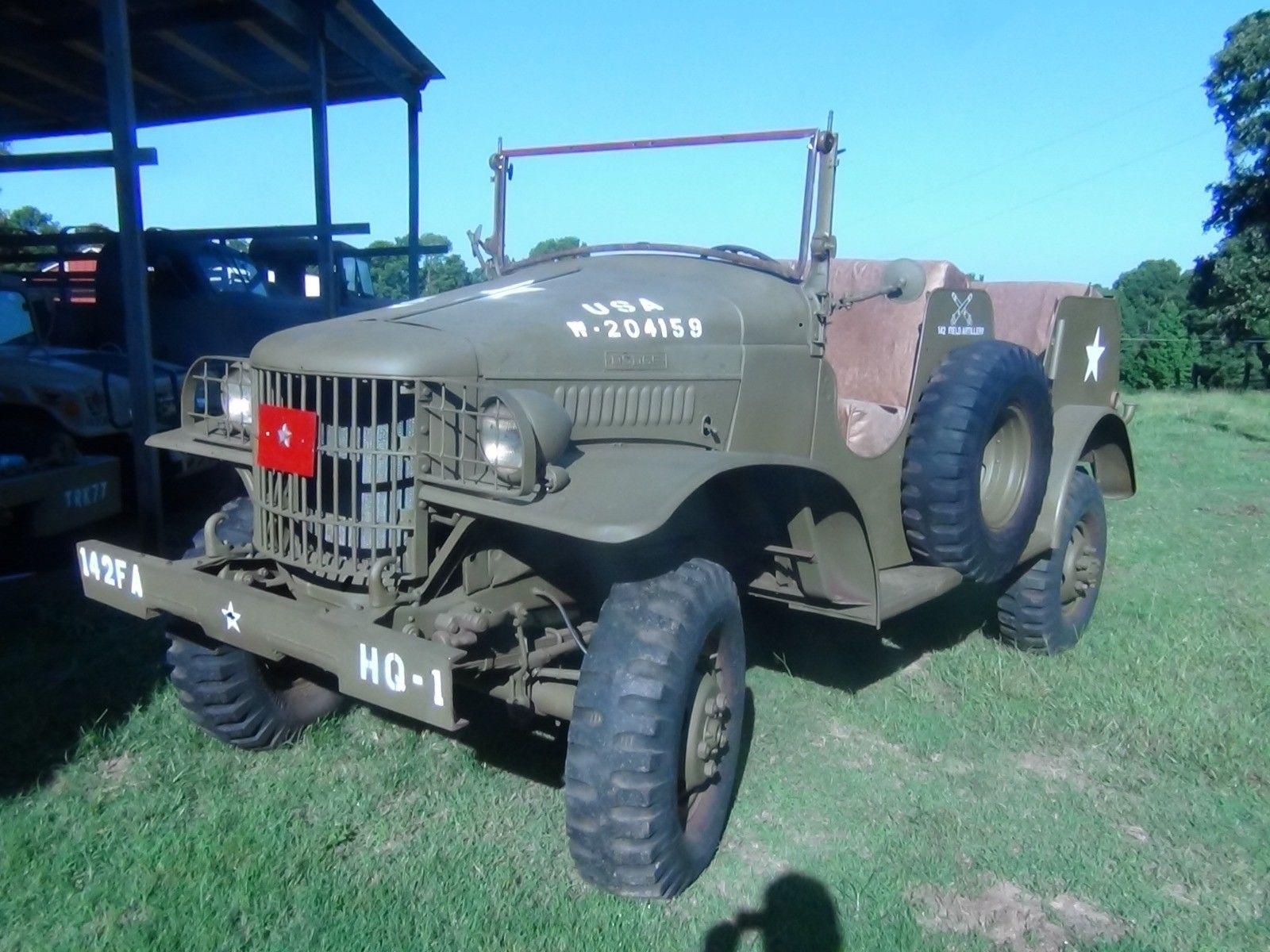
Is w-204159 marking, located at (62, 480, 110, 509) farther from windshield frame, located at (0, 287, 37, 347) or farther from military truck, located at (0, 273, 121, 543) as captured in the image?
windshield frame, located at (0, 287, 37, 347)

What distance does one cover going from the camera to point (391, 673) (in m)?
2.49

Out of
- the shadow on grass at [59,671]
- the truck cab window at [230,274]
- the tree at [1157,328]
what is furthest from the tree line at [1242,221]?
the shadow on grass at [59,671]

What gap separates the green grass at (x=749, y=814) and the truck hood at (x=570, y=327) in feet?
4.32

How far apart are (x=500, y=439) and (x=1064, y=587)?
3311 mm

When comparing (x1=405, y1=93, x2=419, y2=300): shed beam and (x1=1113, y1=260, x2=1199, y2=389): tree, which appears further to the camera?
(x1=1113, y1=260, x2=1199, y2=389): tree

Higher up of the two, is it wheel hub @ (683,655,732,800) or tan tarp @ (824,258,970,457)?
tan tarp @ (824,258,970,457)

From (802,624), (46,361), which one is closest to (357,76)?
(46,361)

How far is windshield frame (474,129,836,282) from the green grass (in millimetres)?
1652

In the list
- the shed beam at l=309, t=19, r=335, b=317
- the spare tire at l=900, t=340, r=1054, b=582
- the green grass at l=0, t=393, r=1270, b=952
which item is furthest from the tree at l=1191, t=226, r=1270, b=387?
the spare tire at l=900, t=340, r=1054, b=582

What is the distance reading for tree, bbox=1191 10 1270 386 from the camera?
26781mm

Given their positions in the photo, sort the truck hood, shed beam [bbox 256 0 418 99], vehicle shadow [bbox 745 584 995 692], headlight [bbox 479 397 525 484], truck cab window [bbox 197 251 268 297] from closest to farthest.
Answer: headlight [bbox 479 397 525 484], the truck hood, vehicle shadow [bbox 745 584 995 692], shed beam [bbox 256 0 418 99], truck cab window [bbox 197 251 268 297]

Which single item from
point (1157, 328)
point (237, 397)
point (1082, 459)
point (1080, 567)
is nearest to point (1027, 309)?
point (1082, 459)

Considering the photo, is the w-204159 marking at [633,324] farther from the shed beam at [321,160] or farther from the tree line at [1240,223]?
the tree line at [1240,223]

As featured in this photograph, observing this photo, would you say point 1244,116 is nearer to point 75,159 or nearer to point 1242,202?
point 1242,202
